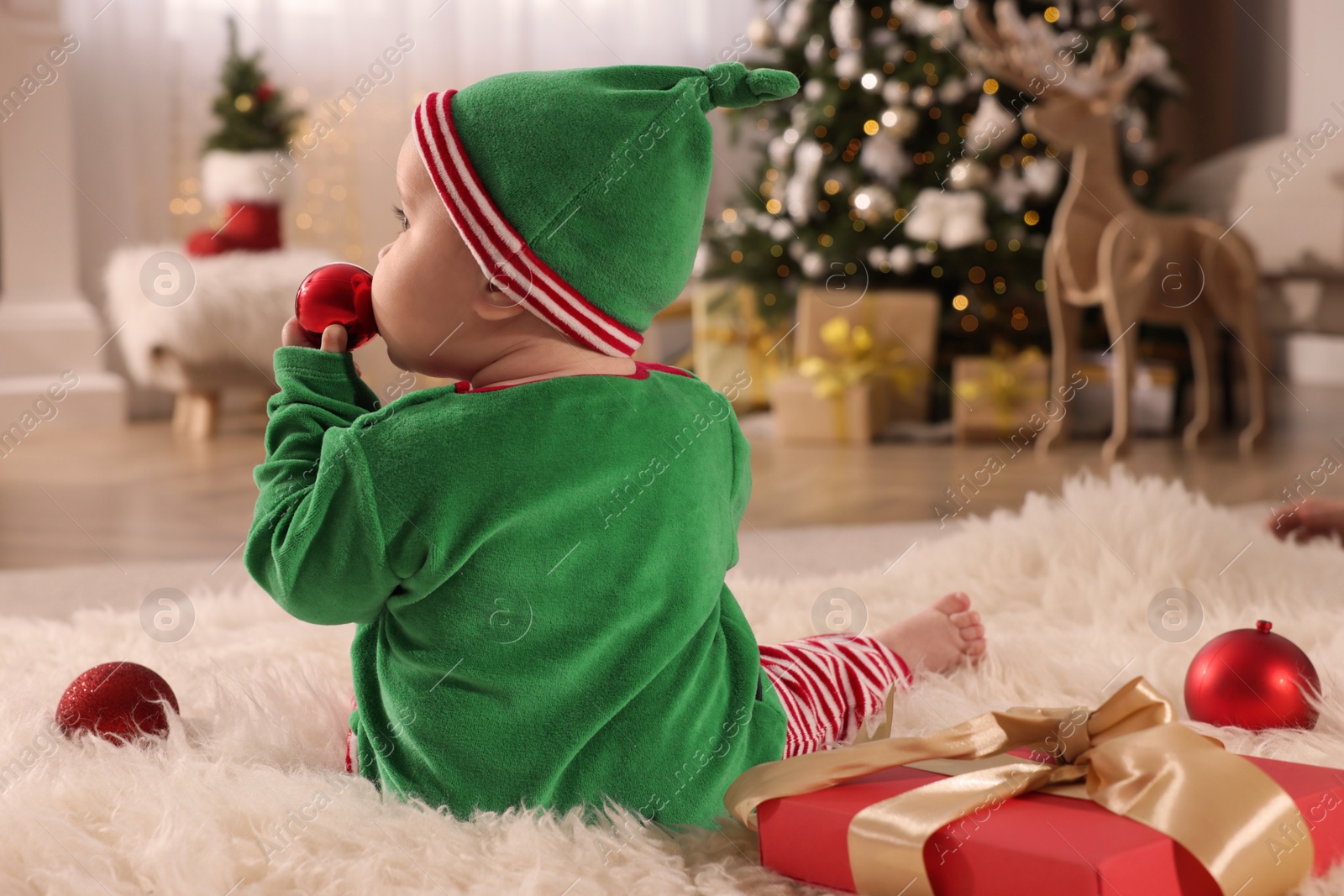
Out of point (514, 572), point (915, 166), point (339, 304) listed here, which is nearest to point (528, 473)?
point (514, 572)

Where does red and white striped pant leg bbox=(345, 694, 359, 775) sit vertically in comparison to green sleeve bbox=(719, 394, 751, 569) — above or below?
below

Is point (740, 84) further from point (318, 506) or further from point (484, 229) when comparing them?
point (318, 506)

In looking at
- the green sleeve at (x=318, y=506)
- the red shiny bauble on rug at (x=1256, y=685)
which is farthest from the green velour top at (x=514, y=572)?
the red shiny bauble on rug at (x=1256, y=685)

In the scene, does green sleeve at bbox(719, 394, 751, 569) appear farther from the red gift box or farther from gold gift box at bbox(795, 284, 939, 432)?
gold gift box at bbox(795, 284, 939, 432)

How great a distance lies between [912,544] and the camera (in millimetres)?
1792

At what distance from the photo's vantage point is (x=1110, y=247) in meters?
2.77

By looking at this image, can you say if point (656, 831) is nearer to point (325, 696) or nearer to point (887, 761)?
point (887, 761)

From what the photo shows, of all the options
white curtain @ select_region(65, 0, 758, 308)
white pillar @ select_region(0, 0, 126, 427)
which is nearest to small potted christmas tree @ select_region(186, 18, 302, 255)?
white curtain @ select_region(65, 0, 758, 308)

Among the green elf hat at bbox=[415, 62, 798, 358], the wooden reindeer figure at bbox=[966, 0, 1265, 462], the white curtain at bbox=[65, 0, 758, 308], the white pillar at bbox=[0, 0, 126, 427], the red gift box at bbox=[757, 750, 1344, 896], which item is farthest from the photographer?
the white curtain at bbox=[65, 0, 758, 308]

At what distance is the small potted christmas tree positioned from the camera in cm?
335

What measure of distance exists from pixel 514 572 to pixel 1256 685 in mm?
581

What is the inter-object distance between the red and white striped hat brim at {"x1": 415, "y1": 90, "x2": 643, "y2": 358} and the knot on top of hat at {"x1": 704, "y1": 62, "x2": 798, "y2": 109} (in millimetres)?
141

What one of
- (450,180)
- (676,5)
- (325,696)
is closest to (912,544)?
(325,696)

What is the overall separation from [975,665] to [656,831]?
0.45m
